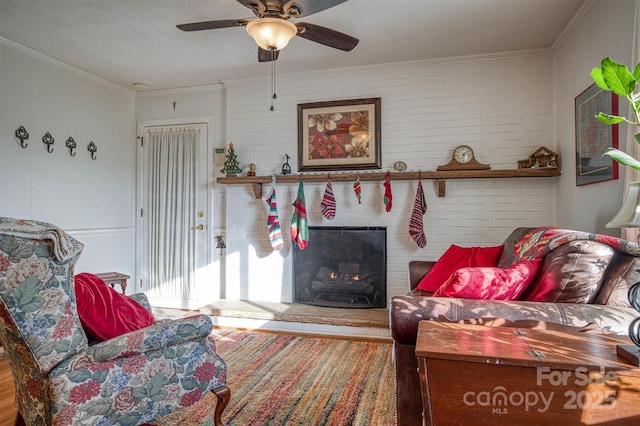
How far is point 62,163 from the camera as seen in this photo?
3.87 metres

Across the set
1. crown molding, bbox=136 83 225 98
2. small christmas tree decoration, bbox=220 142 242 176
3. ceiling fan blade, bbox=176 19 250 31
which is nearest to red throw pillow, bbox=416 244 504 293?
ceiling fan blade, bbox=176 19 250 31

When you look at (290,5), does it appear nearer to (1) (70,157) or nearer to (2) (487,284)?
(2) (487,284)

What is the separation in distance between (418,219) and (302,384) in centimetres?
194

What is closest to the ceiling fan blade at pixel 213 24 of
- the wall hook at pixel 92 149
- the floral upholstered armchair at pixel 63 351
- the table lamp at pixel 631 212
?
the floral upholstered armchair at pixel 63 351

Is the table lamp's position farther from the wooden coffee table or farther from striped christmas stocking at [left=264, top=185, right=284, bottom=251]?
striped christmas stocking at [left=264, top=185, right=284, bottom=251]

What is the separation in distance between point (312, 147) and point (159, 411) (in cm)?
301

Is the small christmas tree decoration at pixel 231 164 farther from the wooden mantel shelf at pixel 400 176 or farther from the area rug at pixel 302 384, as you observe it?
the area rug at pixel 302 384

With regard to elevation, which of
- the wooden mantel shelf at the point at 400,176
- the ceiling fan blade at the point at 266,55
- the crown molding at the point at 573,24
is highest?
the crown molding at the point at 573,24

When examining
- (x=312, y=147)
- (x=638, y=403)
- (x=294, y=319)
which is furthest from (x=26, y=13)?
(x=638, y=403)

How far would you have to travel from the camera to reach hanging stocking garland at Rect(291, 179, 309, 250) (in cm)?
394

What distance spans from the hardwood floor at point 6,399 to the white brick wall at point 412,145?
2032 millimetres

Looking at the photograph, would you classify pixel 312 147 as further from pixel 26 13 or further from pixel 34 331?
pixel 34 331

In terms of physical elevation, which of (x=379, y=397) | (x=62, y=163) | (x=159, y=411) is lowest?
(x=379, y=397)

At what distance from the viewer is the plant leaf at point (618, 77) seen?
126cm
